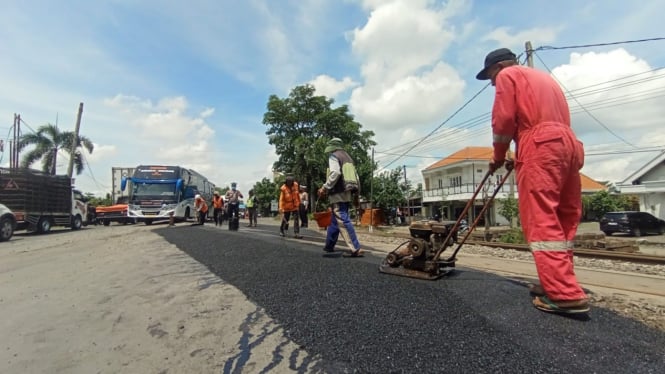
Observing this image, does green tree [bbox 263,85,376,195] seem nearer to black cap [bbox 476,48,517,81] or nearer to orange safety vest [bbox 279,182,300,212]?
orange safety vest [bbox 279,182,300,212]

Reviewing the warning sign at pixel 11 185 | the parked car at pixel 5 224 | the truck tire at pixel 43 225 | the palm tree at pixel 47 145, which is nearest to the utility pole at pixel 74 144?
the palm tree at pixel 47 145

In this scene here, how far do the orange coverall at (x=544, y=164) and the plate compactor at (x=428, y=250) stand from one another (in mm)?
859

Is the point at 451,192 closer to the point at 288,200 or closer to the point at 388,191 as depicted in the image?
the point at 388,191

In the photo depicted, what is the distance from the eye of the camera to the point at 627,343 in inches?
88.1

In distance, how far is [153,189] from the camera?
21.2 m

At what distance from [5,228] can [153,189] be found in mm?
7262

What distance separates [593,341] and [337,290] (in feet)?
6.06

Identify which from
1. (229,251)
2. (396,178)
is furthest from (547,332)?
(396,178)

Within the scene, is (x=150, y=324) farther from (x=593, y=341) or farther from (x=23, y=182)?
(x=23, y=182)

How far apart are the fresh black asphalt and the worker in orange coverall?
0.24 m

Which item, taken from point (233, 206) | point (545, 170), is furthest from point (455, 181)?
point (545, 170)

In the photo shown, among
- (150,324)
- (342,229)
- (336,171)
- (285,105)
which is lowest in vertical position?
(150,324)

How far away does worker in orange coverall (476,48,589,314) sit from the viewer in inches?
104

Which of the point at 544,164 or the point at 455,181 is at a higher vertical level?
the point at 455,181
